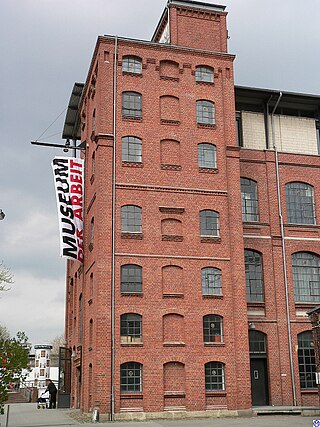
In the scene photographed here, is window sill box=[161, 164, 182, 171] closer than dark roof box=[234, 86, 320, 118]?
Yes

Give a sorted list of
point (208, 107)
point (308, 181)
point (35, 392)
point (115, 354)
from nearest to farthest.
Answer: point (115, 354) → point (208, 107) → point (308, 181) → point (35, 392)

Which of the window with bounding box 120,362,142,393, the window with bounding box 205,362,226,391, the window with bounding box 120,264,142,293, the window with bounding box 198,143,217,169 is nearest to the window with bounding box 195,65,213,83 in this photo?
the window with bounding box 198,143,217,169

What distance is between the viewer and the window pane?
31.9 m

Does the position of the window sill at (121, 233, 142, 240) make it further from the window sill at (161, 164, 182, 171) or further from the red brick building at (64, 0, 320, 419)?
the window sill at (161, 164, 182, 171)

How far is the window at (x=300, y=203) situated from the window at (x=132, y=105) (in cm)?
978

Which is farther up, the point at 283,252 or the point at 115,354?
the point at 283,252

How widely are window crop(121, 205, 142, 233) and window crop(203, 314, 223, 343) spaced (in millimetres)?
5243

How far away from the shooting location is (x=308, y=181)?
34469 millimetres

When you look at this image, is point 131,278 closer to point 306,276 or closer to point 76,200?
point 76,200

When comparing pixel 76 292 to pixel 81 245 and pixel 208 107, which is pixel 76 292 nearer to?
pixel 81 245

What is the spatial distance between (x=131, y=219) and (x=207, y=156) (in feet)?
17.4

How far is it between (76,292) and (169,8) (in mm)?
16969

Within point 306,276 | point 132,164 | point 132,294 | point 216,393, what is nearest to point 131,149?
point 132,164

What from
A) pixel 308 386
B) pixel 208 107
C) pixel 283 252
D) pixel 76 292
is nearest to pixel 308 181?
pixel 283 252
